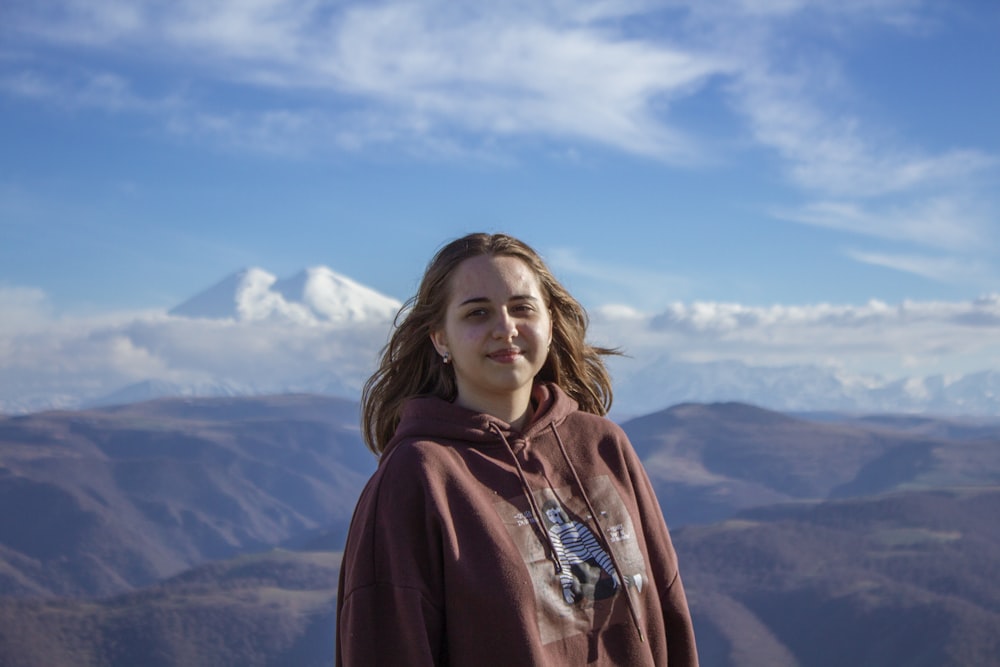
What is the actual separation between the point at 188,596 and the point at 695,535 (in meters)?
79.6

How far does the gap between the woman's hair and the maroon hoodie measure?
305 millimetres

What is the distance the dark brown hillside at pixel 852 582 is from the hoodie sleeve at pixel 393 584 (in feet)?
→ 426

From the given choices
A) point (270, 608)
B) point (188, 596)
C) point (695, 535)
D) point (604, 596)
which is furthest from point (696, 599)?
A: point (604, 596)

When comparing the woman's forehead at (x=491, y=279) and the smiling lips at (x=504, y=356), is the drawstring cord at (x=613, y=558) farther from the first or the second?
the woman's forehead at (x=491, y=279)

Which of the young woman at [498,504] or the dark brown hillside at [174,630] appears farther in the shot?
the dark brown hillside at [174,630]

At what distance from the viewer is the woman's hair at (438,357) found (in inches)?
152

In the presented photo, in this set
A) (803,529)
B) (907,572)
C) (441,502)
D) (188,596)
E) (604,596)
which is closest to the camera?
(441,502)

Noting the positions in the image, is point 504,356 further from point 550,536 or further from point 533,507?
point 550,536

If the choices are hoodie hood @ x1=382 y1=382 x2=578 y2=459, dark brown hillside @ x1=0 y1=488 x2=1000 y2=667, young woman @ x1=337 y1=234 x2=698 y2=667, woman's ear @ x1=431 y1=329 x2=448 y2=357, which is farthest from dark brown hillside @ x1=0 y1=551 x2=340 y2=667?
hoodie hood @ x1=382 y1=382 x2=578 y2=459

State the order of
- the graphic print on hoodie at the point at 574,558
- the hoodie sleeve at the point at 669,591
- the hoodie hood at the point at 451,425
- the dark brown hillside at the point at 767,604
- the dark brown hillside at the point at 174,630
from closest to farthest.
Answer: the graphic print on hoodie at the point at 574,558 < the hoodie hood at the point at 451,425 < the hoodie sleeve at the point at 669,591 < the dark brown hillside at the point at 767,604 < the dark brown hillside at the point at 174,630

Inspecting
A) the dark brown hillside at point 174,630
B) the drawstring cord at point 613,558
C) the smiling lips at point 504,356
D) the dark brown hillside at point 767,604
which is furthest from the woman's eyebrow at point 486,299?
the dark brown hillside at point 174,630

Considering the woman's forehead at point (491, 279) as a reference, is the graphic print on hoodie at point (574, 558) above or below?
below

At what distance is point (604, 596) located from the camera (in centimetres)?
359

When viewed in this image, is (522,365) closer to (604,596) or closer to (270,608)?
(604,596)
